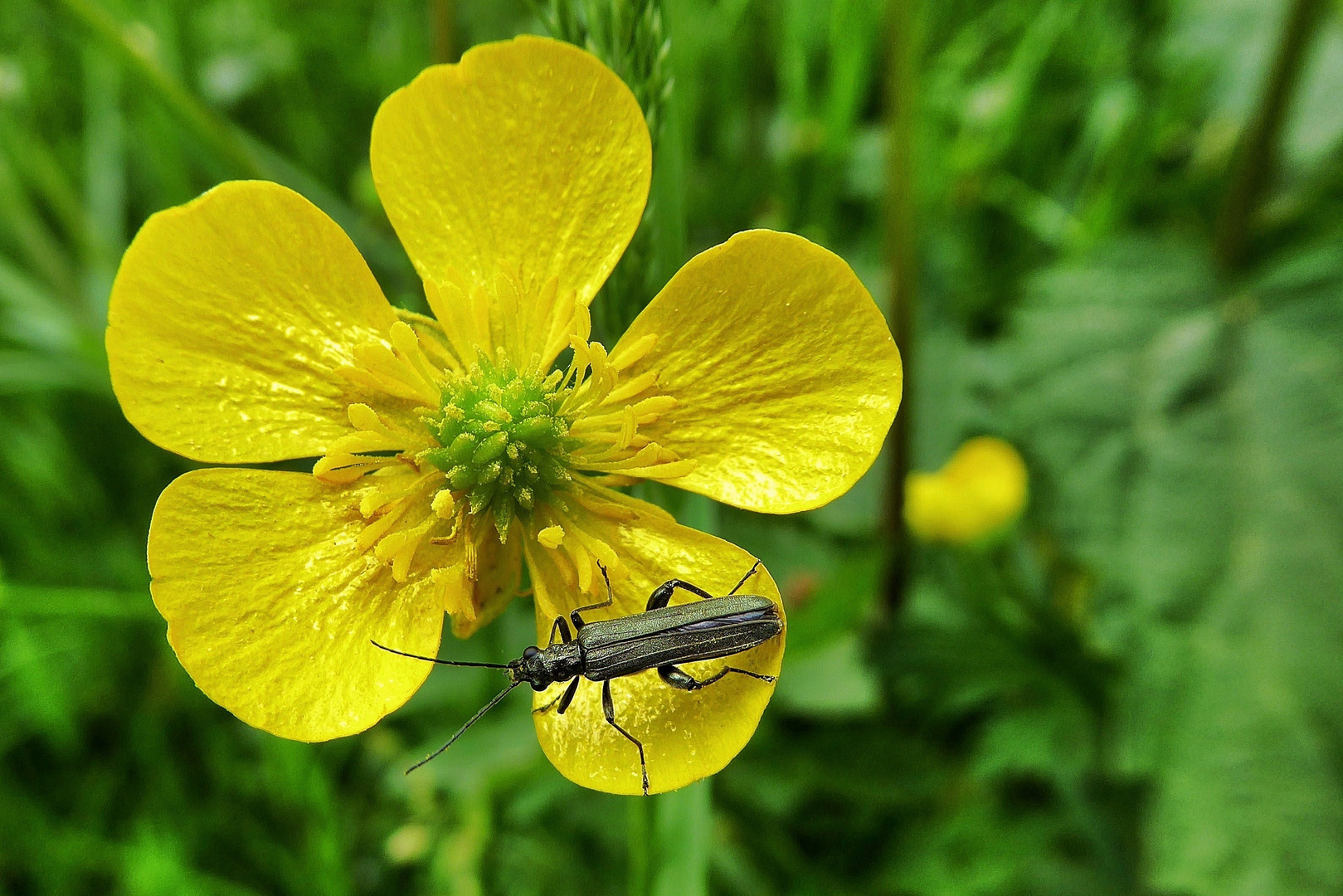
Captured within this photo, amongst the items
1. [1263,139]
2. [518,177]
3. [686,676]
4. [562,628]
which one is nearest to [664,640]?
[686,676]

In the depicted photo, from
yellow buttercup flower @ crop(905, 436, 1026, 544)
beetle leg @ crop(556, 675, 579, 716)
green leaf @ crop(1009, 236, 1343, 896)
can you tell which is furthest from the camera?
yellow buttercup flower @ crop(905, 436, 1026, 544)

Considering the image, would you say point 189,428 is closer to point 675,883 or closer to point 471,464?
point 471,464

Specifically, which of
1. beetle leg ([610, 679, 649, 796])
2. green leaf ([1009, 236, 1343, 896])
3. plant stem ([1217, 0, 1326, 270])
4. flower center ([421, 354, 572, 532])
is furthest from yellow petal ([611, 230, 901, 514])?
plant stem ([1217, 0, 1326, 270])

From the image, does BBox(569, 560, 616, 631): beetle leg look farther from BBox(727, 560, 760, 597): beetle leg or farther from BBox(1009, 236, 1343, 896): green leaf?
BBox(1009, 236, 1343, 896): green leaf

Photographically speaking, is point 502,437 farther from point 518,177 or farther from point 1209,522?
point 1209,522

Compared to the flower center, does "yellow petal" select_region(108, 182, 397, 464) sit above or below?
above

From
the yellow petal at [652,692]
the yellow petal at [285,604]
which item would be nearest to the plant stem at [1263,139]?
the yellow petal at [652,692]

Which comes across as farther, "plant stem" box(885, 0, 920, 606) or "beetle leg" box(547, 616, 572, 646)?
"plant stem" box(885, 0, 920, 606)
